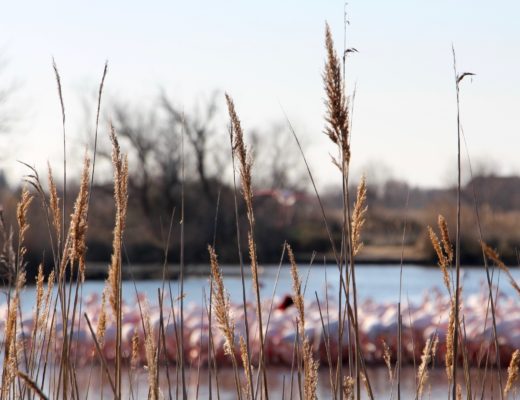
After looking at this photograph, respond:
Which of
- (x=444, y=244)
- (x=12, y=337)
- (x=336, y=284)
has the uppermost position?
(x=444, y=244)

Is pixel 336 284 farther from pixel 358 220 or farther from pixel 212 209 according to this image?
pixel 358 220

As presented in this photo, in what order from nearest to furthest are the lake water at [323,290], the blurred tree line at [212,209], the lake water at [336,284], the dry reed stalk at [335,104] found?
the dry reed stalk at [335,104] < the lake water at [323,290] < the lake water at [336,284] < the blurred tree line at [212,209]

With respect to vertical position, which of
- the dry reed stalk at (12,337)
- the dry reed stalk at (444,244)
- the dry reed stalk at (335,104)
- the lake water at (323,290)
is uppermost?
the dry reed stalk at (335,104)

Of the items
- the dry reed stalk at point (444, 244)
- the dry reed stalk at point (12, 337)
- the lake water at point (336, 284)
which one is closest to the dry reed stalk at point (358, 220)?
the dry reed stalk at point (444, 244)

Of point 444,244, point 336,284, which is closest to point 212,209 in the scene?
point 336,284

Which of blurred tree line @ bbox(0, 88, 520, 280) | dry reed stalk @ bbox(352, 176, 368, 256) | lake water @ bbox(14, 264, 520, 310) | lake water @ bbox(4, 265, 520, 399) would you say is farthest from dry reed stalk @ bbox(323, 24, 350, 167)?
blurred tree line @ bbox(0, 88, 520, 280)

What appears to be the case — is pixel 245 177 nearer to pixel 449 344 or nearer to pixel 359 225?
pixel 359 225

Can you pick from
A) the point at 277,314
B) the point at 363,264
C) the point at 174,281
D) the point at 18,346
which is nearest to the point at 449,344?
the point at 18,346

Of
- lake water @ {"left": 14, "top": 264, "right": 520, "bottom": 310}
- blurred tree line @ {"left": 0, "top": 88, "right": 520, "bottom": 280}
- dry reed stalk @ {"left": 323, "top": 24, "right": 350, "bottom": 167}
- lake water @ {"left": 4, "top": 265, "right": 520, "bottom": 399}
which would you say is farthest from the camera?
blurred tree line @ {"left": 0, "top": 88, "right": 520, "bottom": 280}

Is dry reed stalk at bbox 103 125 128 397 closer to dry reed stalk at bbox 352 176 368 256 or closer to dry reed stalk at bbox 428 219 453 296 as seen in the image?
dry reed stalk at bbox 352 176 368 256

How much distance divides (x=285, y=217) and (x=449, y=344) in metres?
19.0

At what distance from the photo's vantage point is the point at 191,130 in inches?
790

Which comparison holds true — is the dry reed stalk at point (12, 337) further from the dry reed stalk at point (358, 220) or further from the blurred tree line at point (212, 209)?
the blurred tree line at point (212, 209)

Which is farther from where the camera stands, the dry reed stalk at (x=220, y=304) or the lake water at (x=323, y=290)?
the lake water at (x=323, y=290)
